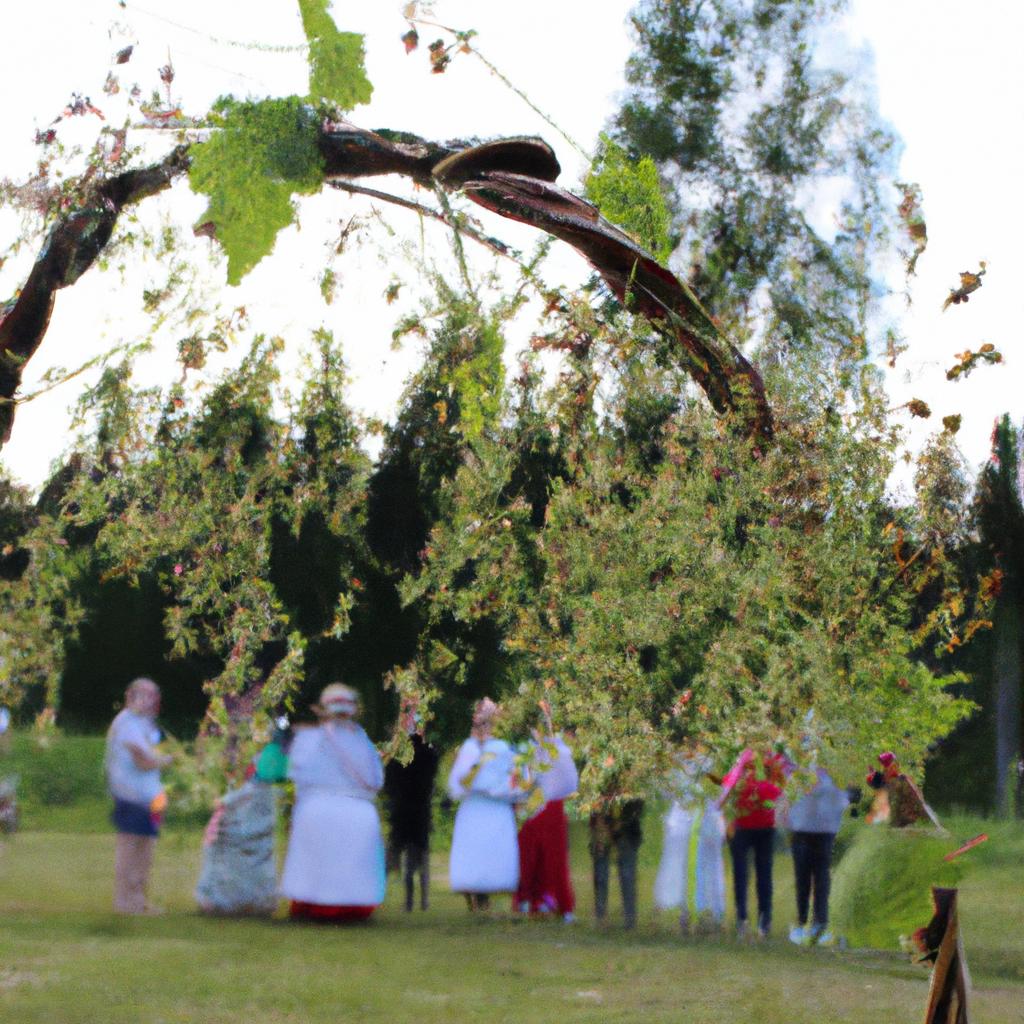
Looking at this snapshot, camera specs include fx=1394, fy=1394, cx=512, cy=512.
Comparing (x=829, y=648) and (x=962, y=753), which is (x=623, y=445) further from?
(x=962, y=753)

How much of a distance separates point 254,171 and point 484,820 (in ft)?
5.65

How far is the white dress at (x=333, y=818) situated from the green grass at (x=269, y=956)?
11 cm

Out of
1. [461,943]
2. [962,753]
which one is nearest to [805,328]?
[962,753]

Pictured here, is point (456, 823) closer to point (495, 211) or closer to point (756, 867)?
point (756, 867)

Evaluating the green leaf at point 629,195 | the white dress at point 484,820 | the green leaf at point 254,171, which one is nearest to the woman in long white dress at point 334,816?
the white dress at point 484,820

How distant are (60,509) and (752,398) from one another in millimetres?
1854

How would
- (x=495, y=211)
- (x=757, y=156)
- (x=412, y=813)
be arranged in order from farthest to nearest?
(x=757, y=156) → (x=495, y=211) → (x=412, y=813)

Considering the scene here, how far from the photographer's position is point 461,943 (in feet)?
11.3

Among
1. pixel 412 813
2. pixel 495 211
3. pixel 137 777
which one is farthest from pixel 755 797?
pixel 495 211

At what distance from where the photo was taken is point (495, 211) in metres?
3.77

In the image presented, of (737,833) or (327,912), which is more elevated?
(737,833)

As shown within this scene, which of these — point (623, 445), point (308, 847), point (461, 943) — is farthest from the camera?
point (623, 445)

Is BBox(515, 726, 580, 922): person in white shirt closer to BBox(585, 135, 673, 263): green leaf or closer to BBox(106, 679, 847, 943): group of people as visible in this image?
BBox(106, 679, 847, 943): group of people

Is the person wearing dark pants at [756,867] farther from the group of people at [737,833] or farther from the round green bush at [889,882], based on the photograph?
the round green bush at [889,882]
